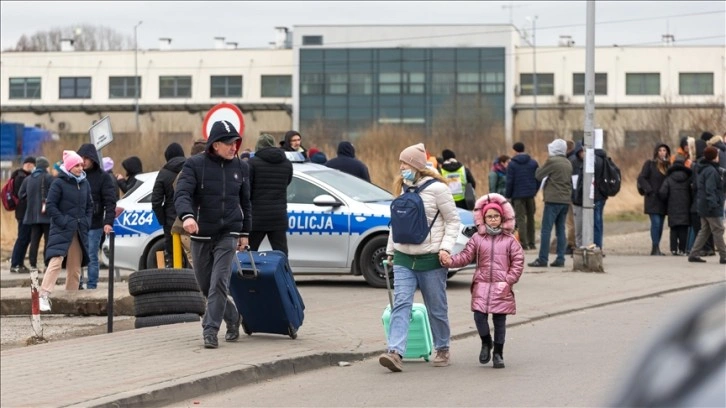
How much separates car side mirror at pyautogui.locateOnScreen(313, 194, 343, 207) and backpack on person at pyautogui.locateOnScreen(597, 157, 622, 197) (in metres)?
5.53

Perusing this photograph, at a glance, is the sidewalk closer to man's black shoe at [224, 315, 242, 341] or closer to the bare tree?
man's black shoe at [224, 315, 242, 341]

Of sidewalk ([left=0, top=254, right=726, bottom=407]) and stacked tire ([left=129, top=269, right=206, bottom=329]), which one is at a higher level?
stacked tire ([left=129, top=269, right=206, bottom=329])

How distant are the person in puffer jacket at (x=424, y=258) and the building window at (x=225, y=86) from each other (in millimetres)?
84486

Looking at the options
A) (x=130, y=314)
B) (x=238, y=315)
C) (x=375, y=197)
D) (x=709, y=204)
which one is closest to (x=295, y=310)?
(x=238, y=315)

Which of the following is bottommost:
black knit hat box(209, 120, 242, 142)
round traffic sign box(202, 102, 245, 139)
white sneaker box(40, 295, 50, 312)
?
white sneaker box(40, 295, 50, 312)

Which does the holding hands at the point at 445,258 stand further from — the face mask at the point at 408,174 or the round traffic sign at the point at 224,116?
the round traffic sign at the point at 224,116

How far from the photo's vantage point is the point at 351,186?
52.9 ft

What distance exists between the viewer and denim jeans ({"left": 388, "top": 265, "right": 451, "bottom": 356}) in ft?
30.6

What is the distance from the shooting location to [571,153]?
66.5 feet

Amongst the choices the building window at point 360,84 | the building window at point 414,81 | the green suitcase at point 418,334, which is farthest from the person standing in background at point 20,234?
the building window at point 360,84

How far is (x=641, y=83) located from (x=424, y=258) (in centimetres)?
8291

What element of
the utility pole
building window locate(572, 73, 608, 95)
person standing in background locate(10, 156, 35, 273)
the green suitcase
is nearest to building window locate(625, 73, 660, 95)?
building window locate(572, 73, 608, 95)

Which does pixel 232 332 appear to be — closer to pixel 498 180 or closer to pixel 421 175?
pixel 421 175

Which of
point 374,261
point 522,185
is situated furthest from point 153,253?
point 522,185
